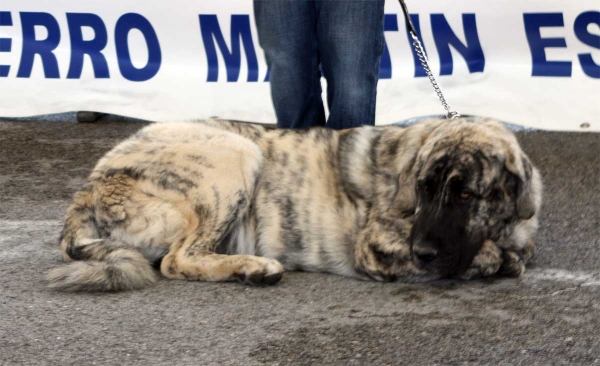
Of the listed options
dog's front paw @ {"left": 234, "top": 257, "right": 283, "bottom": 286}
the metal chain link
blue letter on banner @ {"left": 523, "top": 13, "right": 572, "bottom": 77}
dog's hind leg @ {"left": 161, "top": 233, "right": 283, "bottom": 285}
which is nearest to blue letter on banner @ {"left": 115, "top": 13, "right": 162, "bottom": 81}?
blue letter on banner @ {"left": 523, "top": 13, "right": 572, "bottom": 77}

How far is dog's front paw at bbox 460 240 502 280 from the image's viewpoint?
14.4ft

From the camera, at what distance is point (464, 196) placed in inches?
165

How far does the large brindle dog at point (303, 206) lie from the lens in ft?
13.9

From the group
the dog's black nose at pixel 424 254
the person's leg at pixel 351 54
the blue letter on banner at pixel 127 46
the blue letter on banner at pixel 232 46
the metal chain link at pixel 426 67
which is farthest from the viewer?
the blue letter on banner at pixel 127 46

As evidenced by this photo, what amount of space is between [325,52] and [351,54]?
181 millimetres

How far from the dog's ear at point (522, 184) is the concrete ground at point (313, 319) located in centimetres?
35

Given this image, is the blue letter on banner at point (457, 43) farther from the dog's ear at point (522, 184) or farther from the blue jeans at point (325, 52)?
the dog's ear at point (522, 184)

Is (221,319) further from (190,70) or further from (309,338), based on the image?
(190,70)

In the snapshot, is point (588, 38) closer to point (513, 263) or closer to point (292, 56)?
point (292, 56)

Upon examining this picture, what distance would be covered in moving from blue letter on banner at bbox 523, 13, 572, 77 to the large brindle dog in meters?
3.55

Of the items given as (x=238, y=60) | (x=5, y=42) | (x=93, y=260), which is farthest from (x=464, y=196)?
(x=5, y=42)

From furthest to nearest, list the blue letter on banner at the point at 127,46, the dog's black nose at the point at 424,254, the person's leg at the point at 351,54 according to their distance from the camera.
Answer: the blue letter on banner at the point at 127,46
the person's leg at the point at 351,54
the dog's black nose at the point at 424,254

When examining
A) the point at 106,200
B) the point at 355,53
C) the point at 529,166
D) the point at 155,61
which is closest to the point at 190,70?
the point at 155,61

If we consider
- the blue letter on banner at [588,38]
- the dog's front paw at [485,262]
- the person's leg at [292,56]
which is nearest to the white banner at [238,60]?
the blue letter on banner at [588,38]
